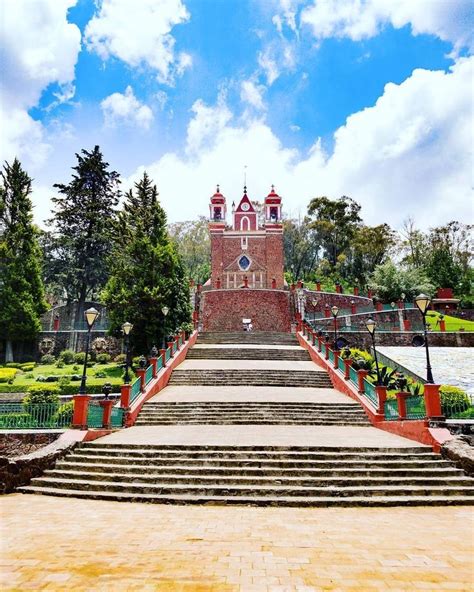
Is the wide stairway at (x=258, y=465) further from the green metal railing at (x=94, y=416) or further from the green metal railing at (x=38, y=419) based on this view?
the green metal railing at (x=38, y=419)

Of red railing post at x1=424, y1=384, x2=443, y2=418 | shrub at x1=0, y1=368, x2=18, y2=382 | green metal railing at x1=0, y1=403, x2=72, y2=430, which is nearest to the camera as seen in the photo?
red railing post at x1=424, y1=384, x2=443, y2=418

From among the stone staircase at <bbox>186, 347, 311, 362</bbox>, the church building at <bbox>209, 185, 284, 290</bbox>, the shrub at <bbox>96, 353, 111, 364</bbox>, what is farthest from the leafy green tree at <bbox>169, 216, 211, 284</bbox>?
the stone staircase at <bbox>186, 347, 311, 362</bbox>

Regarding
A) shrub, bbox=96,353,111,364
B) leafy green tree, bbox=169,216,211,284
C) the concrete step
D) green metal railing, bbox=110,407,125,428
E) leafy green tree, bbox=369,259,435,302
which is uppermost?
leafy green tree, bbox=169,216,211,284

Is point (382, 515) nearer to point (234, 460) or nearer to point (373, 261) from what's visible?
point (234, 460)

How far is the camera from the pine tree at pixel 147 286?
23.5m

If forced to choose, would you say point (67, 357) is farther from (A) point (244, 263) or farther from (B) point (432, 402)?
(B) point (432, 402)

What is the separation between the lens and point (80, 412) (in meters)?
9.84

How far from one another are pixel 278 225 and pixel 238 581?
134 ft

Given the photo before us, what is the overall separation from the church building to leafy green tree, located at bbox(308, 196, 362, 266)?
12.9m

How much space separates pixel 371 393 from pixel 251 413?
4.09 m

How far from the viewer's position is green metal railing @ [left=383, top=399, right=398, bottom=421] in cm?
1114

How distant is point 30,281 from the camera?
92.0 ft

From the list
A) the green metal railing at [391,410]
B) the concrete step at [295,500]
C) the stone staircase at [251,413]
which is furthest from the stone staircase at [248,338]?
the concrete step at [295,500]

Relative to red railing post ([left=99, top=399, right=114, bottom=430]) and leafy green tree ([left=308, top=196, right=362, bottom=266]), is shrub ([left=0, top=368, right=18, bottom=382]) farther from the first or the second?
leafy green tree ([left=308, top=196, right=362, bottom=266])
